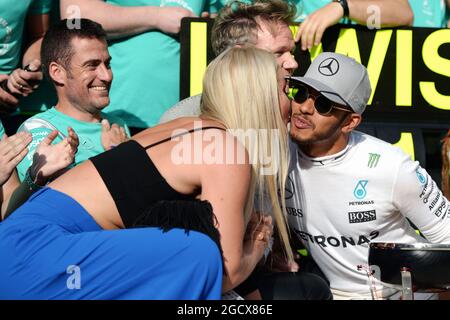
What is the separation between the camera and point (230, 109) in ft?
8.86

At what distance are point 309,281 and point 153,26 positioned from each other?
179 cm

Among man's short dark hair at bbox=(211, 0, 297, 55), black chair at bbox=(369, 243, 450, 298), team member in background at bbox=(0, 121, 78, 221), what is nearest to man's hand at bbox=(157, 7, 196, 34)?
man's short dark hair at bbox=(211, 0, 297, 55)

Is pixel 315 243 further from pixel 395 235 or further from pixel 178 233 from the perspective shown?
pixel 178 233

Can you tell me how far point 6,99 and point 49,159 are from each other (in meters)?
0.95

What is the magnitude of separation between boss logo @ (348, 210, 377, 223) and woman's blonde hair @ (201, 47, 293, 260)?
666 mm

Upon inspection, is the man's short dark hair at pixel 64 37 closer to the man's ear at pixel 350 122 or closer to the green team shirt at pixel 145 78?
the green team shirt at pixel 145 78

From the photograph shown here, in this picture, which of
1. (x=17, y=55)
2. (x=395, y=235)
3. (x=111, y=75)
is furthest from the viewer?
(x=17, y=55)

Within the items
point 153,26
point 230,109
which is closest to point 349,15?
point 153,26

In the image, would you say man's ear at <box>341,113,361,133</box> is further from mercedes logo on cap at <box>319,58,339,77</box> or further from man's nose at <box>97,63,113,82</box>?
man's nose at <box>97,63,113,82</box>

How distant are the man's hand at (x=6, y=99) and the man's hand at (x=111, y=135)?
618mm

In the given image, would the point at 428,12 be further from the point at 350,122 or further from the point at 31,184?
the point at 31,184

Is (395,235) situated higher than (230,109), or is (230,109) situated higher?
(230,109)

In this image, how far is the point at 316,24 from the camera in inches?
156
